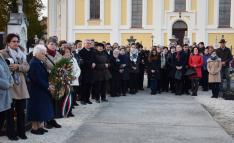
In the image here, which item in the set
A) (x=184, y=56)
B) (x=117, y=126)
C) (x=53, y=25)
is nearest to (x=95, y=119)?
(x=117, y=126)

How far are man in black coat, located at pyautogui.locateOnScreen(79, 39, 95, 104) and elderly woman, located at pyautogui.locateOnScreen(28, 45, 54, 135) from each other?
495cm

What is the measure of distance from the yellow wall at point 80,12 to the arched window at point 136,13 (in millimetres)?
4661

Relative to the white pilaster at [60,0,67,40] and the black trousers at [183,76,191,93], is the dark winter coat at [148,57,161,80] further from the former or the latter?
the white pilaster at [60,0,67,40]

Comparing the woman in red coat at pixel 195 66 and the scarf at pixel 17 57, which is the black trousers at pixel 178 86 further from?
the scarf at pixel 17 57

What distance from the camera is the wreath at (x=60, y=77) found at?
10.9m

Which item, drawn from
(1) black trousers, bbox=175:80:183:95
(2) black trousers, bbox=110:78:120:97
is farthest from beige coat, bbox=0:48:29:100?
(1) black trousers, bbox=175:80:183:95

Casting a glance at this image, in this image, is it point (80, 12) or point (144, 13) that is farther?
point (80, 12)

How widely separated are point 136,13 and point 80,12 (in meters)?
5.21

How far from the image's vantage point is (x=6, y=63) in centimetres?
907

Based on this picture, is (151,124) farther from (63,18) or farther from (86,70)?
(63,18)

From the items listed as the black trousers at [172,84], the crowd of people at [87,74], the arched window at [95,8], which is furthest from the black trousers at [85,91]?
the arched window at [95,8]

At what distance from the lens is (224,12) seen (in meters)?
45.6

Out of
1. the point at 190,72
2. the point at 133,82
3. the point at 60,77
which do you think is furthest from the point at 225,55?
the point at 60,77

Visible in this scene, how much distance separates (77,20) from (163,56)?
28430mm
